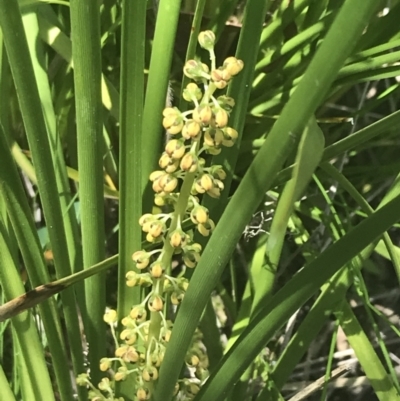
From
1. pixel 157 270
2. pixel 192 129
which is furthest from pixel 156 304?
pixel 192 129

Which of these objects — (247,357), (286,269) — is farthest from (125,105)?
(286,269)

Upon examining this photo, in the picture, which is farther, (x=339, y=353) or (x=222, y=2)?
(x=339, y=353)

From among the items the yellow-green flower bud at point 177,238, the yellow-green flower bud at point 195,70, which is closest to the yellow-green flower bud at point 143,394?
the yellow-green flower bud at point 177,238

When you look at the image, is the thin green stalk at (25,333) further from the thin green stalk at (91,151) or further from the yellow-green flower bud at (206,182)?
the yellow-green flower bud at (206,182)

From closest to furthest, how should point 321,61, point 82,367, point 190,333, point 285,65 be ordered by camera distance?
1. point 321,61
2. point 190,333
3. point 82,367
4. point 285,65

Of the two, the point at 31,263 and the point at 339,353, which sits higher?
the point at 31,263

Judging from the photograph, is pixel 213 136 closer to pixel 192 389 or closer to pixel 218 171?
pixel 218 171

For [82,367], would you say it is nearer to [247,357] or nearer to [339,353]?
[247,357]
